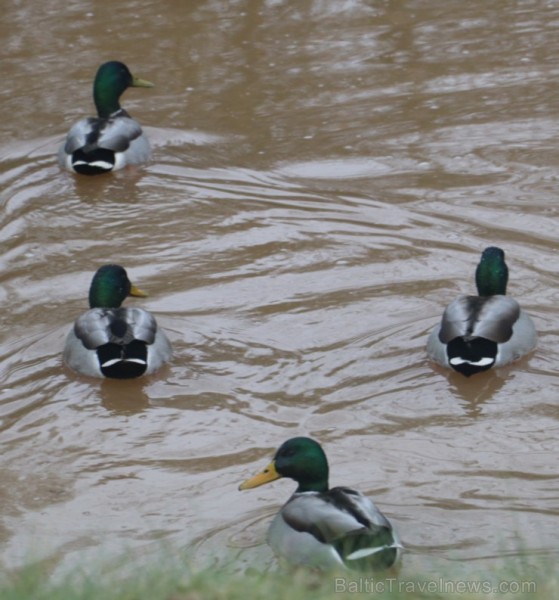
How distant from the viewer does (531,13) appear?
14.7 meters

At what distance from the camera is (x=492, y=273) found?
344 inches

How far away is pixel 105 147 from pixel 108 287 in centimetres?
316

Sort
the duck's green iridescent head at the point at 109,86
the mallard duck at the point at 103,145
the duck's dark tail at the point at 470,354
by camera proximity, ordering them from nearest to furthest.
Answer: the duck's dark tail at the point at 470,354
the mallard duck at the point at 103,145
the duck's green iridescent head at the point at 109,86

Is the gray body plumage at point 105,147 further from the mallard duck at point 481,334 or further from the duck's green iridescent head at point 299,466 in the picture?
the duck's green iridescent head at point 299,466

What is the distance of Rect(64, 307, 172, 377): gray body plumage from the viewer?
8.34 m

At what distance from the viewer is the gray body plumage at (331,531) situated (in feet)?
19.4

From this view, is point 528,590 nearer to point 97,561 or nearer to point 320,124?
point 97,561

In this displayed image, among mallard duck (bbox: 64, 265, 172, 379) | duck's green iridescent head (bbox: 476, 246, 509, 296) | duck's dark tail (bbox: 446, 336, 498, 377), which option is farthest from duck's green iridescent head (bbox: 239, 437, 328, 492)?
duck's green iridescent head (bbox: 476, 246, 509, 296)

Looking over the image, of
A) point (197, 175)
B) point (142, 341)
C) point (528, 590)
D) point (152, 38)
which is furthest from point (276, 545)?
point (152, 38)

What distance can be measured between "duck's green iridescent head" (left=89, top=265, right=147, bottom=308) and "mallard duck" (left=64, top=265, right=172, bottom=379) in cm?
18

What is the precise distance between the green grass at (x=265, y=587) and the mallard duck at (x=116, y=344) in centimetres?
322

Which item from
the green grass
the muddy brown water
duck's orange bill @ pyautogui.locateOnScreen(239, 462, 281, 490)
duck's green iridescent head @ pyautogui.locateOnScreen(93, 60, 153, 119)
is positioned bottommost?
the muddy brown water

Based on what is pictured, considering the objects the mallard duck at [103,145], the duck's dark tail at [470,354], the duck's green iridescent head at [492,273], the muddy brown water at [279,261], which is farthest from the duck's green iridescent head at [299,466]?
the mallard duck at [103,145]

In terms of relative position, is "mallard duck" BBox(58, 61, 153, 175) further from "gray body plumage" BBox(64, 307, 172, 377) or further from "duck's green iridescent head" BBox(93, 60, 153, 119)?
"gray body plumage" BBox(64, 307, 172, 377)
